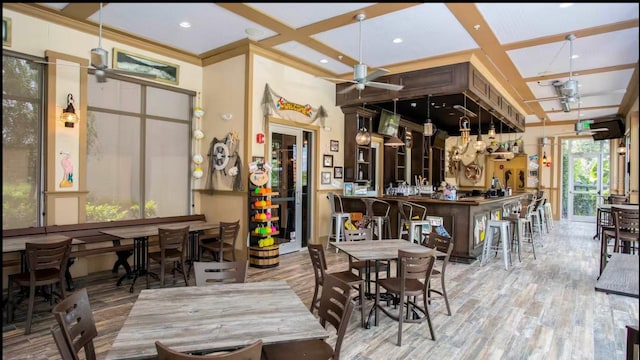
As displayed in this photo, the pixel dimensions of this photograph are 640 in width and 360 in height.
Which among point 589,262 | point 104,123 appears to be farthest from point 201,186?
point 589,262

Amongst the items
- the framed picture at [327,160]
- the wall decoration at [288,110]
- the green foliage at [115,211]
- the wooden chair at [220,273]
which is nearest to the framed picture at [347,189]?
the framed picture at [327,160]

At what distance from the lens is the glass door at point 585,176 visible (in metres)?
11.8

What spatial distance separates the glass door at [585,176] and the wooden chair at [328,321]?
12.7 meters

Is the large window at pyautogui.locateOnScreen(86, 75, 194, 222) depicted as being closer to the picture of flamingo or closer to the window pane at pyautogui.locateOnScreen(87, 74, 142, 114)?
the window pane at pyautogui.locateOnScreen(87, 74, 142, 114)

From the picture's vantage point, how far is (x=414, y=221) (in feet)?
20.1

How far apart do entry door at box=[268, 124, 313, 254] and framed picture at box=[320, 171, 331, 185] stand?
25 centimetres

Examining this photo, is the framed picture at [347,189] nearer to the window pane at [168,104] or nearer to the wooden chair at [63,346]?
the window pane at [168,104]

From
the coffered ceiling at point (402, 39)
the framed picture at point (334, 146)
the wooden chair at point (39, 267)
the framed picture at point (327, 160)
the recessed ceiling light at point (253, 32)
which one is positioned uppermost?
the recessed ceiling light at point (253, 32)

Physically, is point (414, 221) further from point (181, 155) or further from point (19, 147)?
point (19, 147)

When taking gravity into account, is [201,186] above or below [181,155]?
below

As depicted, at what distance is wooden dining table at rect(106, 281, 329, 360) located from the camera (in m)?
1.73

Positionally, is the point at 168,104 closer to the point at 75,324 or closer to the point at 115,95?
the point at 115,95

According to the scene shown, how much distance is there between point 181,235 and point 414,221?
144 inches

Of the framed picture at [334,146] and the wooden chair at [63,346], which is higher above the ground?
the framed picture at [334,146]
